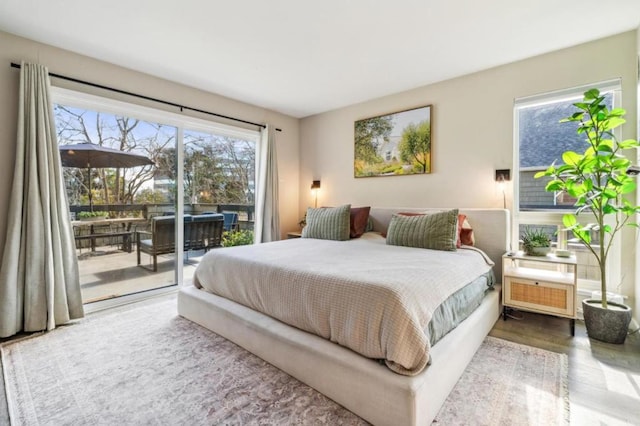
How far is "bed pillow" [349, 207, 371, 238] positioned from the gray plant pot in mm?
2139

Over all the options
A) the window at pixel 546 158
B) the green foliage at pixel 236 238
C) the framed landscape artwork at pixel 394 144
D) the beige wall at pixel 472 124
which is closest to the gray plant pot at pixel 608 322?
the beige wall at pixel 472 124

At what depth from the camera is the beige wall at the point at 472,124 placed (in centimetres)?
260

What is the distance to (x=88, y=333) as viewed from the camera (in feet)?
8.19

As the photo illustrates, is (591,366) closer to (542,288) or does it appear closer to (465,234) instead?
(542,288)

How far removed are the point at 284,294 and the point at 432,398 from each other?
1.00m

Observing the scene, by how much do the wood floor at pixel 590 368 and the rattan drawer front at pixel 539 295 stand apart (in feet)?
0.81

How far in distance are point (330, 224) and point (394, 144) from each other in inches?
56.0

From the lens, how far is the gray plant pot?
2211 millimetres

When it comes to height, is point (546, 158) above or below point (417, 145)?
below

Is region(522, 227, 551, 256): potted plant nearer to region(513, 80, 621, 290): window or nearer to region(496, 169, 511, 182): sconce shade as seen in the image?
region(513, 80, 621, 290): window

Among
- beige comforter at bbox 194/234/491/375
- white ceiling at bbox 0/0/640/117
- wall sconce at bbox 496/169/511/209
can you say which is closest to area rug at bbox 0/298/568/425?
beige comforter at bbox 194/234/491/375

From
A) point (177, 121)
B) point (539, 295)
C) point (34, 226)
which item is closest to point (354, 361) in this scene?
point (539, 295)

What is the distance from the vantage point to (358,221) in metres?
3.64

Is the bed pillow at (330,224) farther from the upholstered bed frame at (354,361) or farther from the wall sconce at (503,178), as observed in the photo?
the wall sconce at (503,178)
